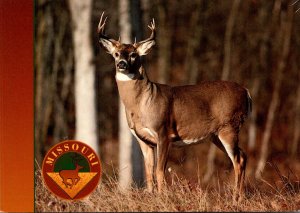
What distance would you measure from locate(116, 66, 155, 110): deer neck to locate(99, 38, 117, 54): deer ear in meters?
0.26

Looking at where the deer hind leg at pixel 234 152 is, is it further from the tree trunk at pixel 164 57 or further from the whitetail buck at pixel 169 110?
the tree trunk at pixel 164 57

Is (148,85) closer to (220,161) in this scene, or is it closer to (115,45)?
(115,45)

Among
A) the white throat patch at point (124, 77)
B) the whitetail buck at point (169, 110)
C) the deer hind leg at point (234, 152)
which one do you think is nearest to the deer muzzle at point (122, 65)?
the whitetail buck at point (169, 110)

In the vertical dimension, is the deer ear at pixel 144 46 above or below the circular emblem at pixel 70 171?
above

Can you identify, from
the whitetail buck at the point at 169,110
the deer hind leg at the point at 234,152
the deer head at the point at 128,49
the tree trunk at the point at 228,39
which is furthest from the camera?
the tree trunk at the point at 228,39

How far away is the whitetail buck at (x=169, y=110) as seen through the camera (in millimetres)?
→ 9117

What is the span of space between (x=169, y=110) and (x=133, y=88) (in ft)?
1.39

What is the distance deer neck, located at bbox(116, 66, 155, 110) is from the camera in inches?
363

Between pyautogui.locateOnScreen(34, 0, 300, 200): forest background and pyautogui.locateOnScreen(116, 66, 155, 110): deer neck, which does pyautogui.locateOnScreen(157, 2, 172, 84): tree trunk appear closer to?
pyautogui.locateOnScreen(34, 0, 300, 200): forest background

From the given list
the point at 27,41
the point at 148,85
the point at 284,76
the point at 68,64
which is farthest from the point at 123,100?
the point at 68,64

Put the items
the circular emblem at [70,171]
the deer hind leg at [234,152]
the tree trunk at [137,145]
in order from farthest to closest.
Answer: the tree trunk at [137,145] < the deer hind leg at [234,152] < the circular emblem at [70,171]

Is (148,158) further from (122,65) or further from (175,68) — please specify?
(175,68)

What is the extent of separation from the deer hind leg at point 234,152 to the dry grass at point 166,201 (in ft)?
1.15

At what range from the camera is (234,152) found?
9.50 meters
